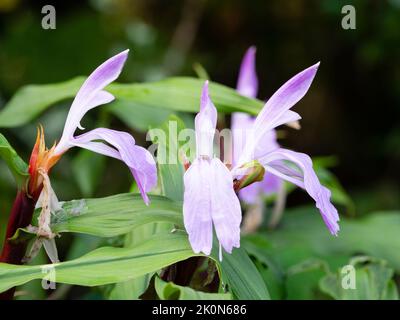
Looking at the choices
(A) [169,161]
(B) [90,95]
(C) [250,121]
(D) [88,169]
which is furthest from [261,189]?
(B) [90,95]

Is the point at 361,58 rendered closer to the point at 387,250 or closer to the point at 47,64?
the point at 47,64

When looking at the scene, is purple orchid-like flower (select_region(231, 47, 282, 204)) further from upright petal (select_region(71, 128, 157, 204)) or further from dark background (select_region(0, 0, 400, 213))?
dark background (select_region(0, 0, 400, 213))

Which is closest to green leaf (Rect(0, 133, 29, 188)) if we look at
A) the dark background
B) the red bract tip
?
the red bract tip

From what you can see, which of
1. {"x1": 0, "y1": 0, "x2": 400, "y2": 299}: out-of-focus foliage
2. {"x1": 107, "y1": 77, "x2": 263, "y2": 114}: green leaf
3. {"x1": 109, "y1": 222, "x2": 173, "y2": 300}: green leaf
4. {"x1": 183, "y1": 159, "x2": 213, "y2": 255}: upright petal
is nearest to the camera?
{"x1": 183, "y1": 159, "x2": 213, "y2": 255}: upright petal

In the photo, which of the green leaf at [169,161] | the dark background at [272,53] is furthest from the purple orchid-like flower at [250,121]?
the dark background at [272,53]

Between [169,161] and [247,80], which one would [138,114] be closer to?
[247,80]

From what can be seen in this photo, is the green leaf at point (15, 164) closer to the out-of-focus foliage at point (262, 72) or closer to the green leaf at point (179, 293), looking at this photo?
the green leaf at point (179, 293)

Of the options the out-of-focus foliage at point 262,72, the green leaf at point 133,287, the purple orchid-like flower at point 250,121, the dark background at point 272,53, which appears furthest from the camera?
the dark background at point 272,53

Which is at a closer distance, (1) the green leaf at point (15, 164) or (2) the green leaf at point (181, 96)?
(1) the green leaf at point (15, 164)
